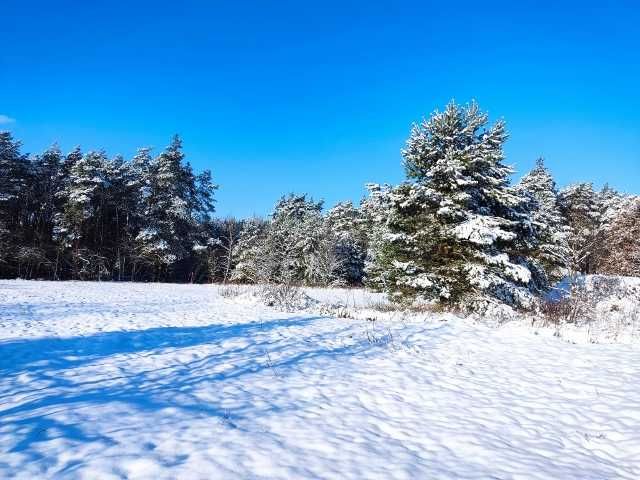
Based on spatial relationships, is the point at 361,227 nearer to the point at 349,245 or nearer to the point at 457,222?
the point at 349,245

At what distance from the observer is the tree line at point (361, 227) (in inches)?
629

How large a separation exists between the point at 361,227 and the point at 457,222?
140 feet

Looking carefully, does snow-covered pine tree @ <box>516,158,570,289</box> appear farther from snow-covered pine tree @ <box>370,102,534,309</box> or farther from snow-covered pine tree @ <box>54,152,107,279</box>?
snow-covered pine tree @ <box>54,152,107,279</box>

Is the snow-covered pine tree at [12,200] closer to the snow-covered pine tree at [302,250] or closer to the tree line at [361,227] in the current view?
the tree line at [361,227]

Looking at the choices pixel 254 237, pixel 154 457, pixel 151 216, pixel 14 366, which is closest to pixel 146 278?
pixel 151 216

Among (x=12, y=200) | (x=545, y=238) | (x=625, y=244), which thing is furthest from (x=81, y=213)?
(x=625, y=244)

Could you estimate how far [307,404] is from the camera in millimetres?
5926

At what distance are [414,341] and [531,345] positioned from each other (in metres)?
2.94

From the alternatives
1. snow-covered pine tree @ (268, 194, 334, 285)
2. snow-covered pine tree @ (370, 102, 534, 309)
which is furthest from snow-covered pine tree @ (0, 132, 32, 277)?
snow-covered pine tree @ (370, 102, 534, 309)

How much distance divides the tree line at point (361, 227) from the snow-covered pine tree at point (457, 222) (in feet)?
0.19

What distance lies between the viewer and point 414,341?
10289 millimetres

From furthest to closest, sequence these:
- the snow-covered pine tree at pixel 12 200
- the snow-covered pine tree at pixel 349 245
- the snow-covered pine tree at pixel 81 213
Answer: the snow-covered pine tree at pixel 349 245
the snow-covered pine tree at pixel 81 213
the snow-covered pine tree at pixel 12 200

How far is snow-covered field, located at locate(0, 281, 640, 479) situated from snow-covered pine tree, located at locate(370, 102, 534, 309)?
16.0 feet

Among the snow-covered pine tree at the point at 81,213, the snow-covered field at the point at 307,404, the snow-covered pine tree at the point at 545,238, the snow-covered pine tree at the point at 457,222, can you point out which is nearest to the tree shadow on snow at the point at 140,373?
the snow-covered field at the point at 307,404
